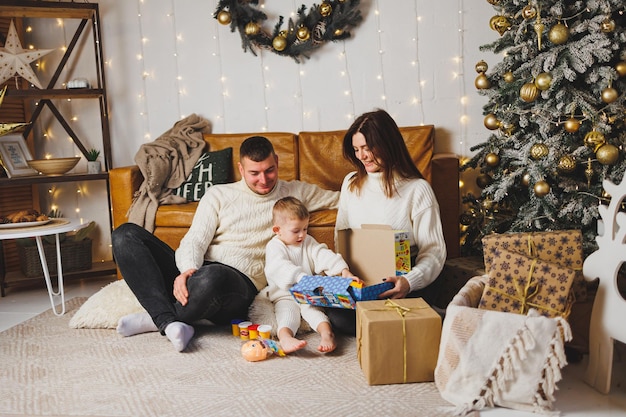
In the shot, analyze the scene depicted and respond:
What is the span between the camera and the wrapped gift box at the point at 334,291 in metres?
2.12

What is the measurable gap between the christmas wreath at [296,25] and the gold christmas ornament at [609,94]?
1757 mm

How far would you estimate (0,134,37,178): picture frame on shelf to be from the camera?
3516 millimetres

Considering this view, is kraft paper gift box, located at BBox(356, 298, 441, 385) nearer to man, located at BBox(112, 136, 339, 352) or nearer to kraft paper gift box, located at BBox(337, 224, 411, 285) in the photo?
kraft paper gift box, located at BBox(337, 224, 411, 285)

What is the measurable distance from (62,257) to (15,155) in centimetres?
68

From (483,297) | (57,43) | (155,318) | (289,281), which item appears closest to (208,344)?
(155,318)

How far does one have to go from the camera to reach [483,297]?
6.48ft

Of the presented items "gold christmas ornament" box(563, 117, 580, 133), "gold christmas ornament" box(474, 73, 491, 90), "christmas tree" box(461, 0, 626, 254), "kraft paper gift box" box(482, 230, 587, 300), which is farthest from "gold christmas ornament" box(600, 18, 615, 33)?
"kraft paper gift box" box(482, 230, 587, 300)

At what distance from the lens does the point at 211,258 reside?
2.54 metres

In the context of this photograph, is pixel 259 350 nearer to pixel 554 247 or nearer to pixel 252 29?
pixel 554 247

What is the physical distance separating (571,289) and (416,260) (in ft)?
1.93

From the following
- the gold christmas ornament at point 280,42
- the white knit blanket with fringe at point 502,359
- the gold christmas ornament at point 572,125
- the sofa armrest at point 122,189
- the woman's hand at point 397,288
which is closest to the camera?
the white knit blanket with fringe at point 502,359

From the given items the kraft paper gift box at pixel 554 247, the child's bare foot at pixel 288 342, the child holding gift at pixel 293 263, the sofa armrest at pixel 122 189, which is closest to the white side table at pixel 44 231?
the sofa armrest at pixel 122 189

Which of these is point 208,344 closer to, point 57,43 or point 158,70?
point 158,70

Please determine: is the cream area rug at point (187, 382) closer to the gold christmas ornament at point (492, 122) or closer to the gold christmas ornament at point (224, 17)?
the gold christmas ornament at point (492, 122)
